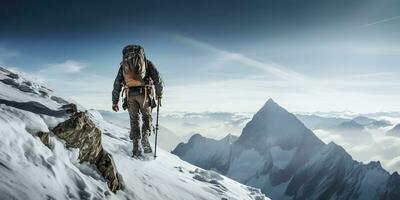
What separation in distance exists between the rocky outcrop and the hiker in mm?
1633

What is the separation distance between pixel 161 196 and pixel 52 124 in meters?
3.94

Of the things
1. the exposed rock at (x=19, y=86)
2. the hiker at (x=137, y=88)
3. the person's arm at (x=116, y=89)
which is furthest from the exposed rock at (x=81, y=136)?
the exposed rock at (x=19, y=86)

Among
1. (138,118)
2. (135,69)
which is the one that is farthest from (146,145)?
(135,69)

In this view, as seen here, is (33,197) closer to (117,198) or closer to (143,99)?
(117,198)

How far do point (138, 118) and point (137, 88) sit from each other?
3.90 ft

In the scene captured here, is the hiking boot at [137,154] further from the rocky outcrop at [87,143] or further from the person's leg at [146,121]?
the rocky outcrop at [87,143]

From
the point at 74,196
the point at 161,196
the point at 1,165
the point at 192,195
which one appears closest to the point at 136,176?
the point at 161,196

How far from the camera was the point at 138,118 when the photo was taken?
1401 centimetres

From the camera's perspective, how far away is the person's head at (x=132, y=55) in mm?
12523

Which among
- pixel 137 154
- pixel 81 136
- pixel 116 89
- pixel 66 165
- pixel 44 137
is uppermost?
pixel 116 89

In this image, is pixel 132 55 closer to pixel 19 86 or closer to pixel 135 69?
pixel 135 69

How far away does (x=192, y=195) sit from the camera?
46.7ft

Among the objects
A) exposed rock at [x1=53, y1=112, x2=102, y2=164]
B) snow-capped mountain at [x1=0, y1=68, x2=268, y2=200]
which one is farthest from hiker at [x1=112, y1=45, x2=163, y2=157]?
exposed rock at [x1=53, y1=112, x2=102, y2=164]

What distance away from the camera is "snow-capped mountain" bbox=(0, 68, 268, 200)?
838 centimetres
